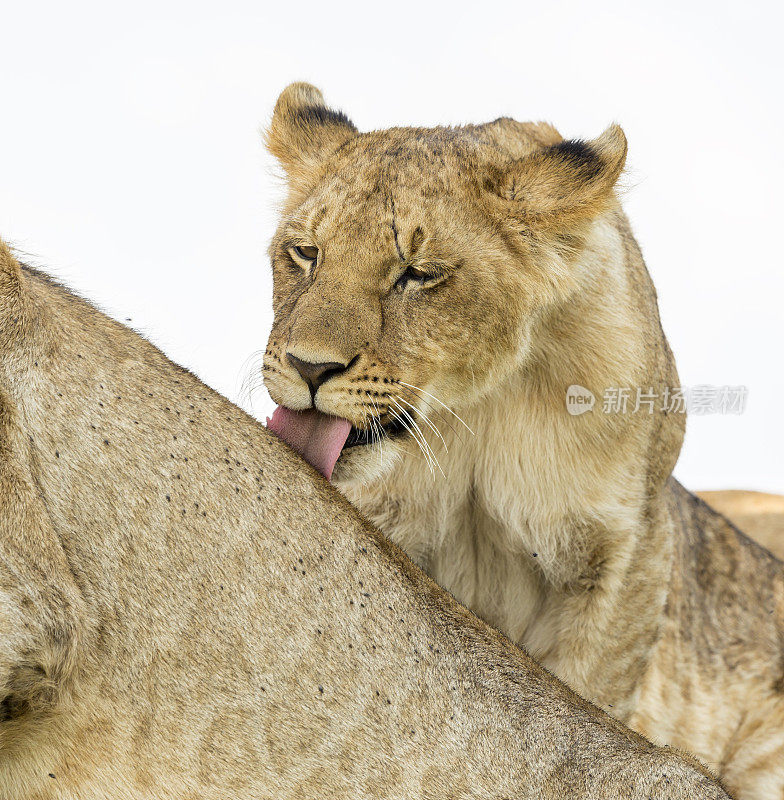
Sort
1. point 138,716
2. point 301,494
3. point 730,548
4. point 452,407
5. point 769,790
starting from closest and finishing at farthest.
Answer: point 138,716 < point 301,494 < point 452,407 < point 769,790 < point 730,548

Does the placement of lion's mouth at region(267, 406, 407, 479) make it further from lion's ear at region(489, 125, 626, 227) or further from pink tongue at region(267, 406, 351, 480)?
lion's ear at region(489, 125, 626, 227)

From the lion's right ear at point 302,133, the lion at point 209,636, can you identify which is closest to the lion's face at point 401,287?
the lion's right ear at point 302,133

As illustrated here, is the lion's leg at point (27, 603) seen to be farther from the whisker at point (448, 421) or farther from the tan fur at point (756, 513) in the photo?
the tan fur at point (756, 513)

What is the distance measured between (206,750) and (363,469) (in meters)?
1.08

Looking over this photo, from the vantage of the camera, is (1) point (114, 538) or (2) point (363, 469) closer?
(1) point (114, 538)

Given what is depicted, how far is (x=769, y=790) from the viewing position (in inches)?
189

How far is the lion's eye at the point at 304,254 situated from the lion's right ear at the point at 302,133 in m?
0.45

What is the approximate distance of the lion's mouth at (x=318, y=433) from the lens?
2775 mm

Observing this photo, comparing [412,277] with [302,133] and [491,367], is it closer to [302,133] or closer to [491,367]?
[491,367]

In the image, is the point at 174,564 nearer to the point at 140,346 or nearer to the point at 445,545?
the point at 140,346

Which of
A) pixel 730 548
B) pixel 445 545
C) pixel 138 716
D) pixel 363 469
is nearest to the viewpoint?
pixel 138 716

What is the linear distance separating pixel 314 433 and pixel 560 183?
115 centimetres

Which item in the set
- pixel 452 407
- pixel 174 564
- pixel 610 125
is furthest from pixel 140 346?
pixel 610 125

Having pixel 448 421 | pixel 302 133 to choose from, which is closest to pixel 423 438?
pixel 448 421
